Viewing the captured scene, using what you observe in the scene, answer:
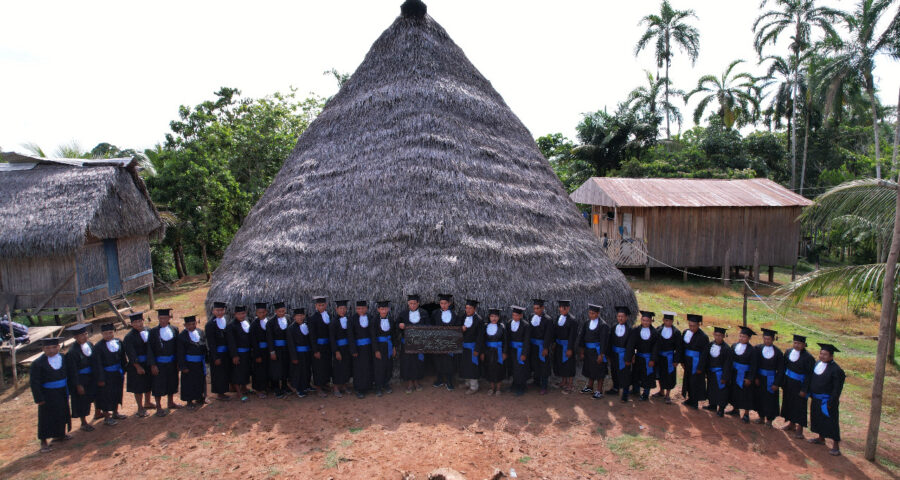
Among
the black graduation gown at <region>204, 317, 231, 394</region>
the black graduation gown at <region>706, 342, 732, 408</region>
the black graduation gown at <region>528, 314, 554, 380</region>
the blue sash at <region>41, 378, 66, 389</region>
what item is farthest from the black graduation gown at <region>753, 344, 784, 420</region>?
the blue sash at <region>41, 378, 66, 389</region>

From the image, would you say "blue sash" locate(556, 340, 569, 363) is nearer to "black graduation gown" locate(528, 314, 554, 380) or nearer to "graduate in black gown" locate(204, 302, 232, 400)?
"black graduation gown" locate(528, 314, 554, 380)

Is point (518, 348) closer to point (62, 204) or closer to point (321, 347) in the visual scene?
point (321, 347)

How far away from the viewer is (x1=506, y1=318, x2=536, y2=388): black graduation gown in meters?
7.02

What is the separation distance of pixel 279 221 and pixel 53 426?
4.28 meters

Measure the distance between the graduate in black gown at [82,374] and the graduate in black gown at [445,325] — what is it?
4546 mm

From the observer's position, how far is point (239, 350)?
699cm

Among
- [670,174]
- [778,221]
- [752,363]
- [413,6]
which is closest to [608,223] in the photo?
[778,221]

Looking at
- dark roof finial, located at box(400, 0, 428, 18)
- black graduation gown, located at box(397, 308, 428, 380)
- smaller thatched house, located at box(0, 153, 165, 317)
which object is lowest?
black graduation gown, located at box(397, 308, 428, 380)

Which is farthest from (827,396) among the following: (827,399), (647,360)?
(647,360)

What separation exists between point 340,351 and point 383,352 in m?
0.65

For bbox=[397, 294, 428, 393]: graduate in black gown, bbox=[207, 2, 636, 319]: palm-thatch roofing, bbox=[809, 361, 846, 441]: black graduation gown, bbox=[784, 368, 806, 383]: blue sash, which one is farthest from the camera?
bbox=[207, 2, 636, 319]: palm-thatch roofing

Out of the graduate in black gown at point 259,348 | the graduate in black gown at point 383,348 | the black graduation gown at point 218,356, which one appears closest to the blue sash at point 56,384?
the black graduation gown at point 218,356

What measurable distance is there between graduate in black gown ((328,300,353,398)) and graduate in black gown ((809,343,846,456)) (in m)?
6.04

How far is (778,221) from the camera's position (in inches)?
654
